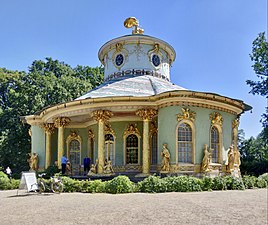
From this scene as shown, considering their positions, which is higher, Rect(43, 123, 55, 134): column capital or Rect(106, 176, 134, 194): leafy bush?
Rect(43, 123, 55, 134): column capital

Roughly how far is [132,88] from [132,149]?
3.58 meters

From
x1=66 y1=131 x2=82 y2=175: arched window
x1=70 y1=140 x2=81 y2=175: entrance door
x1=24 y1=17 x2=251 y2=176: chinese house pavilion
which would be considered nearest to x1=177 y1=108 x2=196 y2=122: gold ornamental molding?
x1=24 y1=17 x2=251 y2=176: chinese house pavilion

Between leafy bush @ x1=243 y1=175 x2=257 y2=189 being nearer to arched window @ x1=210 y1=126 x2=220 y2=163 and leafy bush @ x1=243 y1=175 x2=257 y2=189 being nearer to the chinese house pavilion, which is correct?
the chinese house pavilion

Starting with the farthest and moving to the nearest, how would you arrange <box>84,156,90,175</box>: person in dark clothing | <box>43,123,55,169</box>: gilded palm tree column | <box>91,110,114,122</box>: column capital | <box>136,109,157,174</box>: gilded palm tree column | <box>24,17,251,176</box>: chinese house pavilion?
<box>43,123,55,169</box>: gilded palm tree column < <box>84,156,90,175</box>: person in dark clothing < <box>91,110,114,122</box>: column capital < <box>136,109,157,174</box>: gilded palm tree column < <box>24,17,251,176</box>: chinese house pavilion

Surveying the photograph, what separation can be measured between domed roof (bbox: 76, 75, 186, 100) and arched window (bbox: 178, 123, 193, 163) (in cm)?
271

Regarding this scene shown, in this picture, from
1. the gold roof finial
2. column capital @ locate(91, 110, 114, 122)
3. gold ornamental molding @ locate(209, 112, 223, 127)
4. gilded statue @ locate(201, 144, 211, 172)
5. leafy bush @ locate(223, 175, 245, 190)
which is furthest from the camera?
the gold roof finial

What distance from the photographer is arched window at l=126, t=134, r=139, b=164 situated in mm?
20500

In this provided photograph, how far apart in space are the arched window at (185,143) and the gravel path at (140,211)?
6772 mm

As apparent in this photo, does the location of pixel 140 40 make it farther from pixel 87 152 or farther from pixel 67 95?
pixel 67 95

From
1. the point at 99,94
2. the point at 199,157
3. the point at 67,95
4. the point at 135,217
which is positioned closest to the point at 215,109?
the point at 199,157

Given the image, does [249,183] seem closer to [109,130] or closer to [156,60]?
[109,130]

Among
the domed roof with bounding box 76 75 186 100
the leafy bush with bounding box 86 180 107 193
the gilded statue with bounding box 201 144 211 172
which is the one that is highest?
the domed roof with bounding box 76 75 186 100

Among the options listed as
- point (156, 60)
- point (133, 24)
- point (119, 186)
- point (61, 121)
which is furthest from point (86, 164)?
point (133, 24)

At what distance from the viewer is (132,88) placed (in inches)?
803
